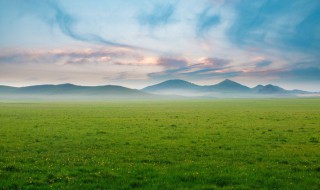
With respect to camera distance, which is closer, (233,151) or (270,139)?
(233,151)

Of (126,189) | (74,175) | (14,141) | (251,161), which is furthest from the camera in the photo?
(14,141)

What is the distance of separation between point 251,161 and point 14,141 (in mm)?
17719

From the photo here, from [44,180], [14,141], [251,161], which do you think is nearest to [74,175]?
[44,180]

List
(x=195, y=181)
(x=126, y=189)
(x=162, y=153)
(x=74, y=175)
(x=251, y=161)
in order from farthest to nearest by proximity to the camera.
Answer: (x=162, y=153) < (x=251, y=161) < (x=74, y=175) < (x=195, y=181) < (x=126, y=189)

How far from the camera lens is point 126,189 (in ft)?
38.7

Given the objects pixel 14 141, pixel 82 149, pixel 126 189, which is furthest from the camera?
pixel 14 141

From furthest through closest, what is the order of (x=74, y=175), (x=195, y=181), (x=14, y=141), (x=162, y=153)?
(x=14, y=141) < (x=162, y=153) < (x=74, y=175) < (x=195, y=181)

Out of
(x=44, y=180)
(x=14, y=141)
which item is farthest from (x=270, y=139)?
(x=14, y=141)

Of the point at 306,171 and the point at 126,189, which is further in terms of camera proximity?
the point at 306,171

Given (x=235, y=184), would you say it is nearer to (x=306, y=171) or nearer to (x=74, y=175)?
(x=306, y=171)

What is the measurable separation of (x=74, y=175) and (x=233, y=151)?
10039mm

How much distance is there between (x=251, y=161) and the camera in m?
16.5

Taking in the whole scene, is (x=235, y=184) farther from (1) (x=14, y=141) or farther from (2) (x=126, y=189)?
(1) (x=14, y=141)

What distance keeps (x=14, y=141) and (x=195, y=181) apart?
16.9 meters
